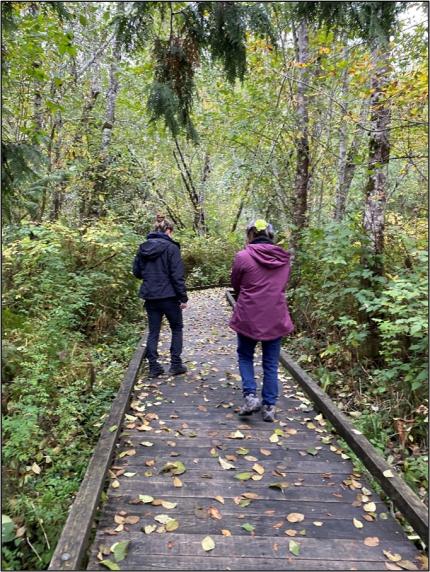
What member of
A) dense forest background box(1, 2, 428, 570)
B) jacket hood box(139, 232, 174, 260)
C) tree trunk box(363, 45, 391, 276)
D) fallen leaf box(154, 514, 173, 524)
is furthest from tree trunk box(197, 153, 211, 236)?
fallen leaf box(154, 514, 173, 524)

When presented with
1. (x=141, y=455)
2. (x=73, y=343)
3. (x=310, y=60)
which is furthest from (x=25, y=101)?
(x=141, y=455)

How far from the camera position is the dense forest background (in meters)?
3.97

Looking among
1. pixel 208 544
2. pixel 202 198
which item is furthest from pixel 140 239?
pixel 202 198

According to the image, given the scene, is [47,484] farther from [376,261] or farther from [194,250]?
[194,250]

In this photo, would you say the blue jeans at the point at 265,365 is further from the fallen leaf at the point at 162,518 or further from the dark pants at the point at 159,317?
the fallen leaf at the point at 162,518

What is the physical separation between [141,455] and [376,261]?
180 inches

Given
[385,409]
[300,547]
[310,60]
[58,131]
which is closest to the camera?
[300,547]

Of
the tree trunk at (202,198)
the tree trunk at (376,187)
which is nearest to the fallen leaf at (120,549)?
the tree trunk at (376,187)

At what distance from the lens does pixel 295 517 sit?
3334 millimetres

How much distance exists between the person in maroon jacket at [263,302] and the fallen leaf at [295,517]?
1.63 metres

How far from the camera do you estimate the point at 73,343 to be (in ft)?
23.1

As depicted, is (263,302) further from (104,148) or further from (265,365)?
(104,148)

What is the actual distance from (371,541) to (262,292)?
2.54m

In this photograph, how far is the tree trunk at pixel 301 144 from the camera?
9.70 meters
